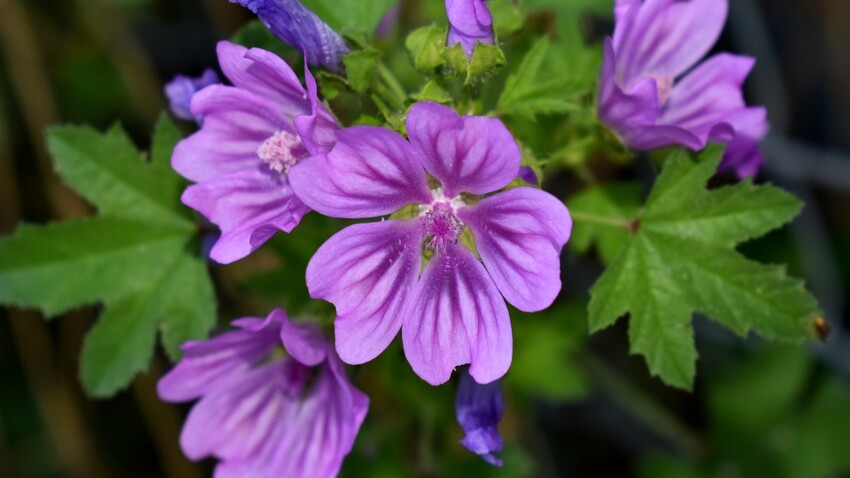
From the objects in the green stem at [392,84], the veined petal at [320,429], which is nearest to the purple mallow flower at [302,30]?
the green stem at [392,84]

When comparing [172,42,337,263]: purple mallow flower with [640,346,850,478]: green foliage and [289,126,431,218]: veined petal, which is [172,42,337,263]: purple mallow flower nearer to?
[289,126,431,218]: veined petal

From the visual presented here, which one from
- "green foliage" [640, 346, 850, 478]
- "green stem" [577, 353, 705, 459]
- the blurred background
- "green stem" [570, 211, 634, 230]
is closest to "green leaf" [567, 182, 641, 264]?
"green stem" [570, 211, 634, 230]

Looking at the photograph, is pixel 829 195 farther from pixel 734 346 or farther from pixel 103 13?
pixel 103 13

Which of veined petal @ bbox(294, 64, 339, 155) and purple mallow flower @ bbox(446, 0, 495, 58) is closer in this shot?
veined petal @ bbox(294, 64, 339, 155)

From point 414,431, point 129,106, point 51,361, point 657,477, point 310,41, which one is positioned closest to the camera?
point 310,41

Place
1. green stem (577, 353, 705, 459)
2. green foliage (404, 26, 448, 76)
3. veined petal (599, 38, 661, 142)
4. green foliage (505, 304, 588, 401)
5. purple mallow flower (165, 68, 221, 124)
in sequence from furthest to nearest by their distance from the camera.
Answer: green stem (577, 353, 705, 459) → green foliage (505, 304, 588, 401) → purple mallow flower (165, 68, 221, 124) → veined petal (599, 38, 661, 142) → green foliage (404, 26, 448, 76)

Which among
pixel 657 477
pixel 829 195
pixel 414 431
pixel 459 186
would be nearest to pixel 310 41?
pixel 459 186

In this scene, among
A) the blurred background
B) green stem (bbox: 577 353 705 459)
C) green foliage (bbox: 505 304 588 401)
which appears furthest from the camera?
the blurred background
